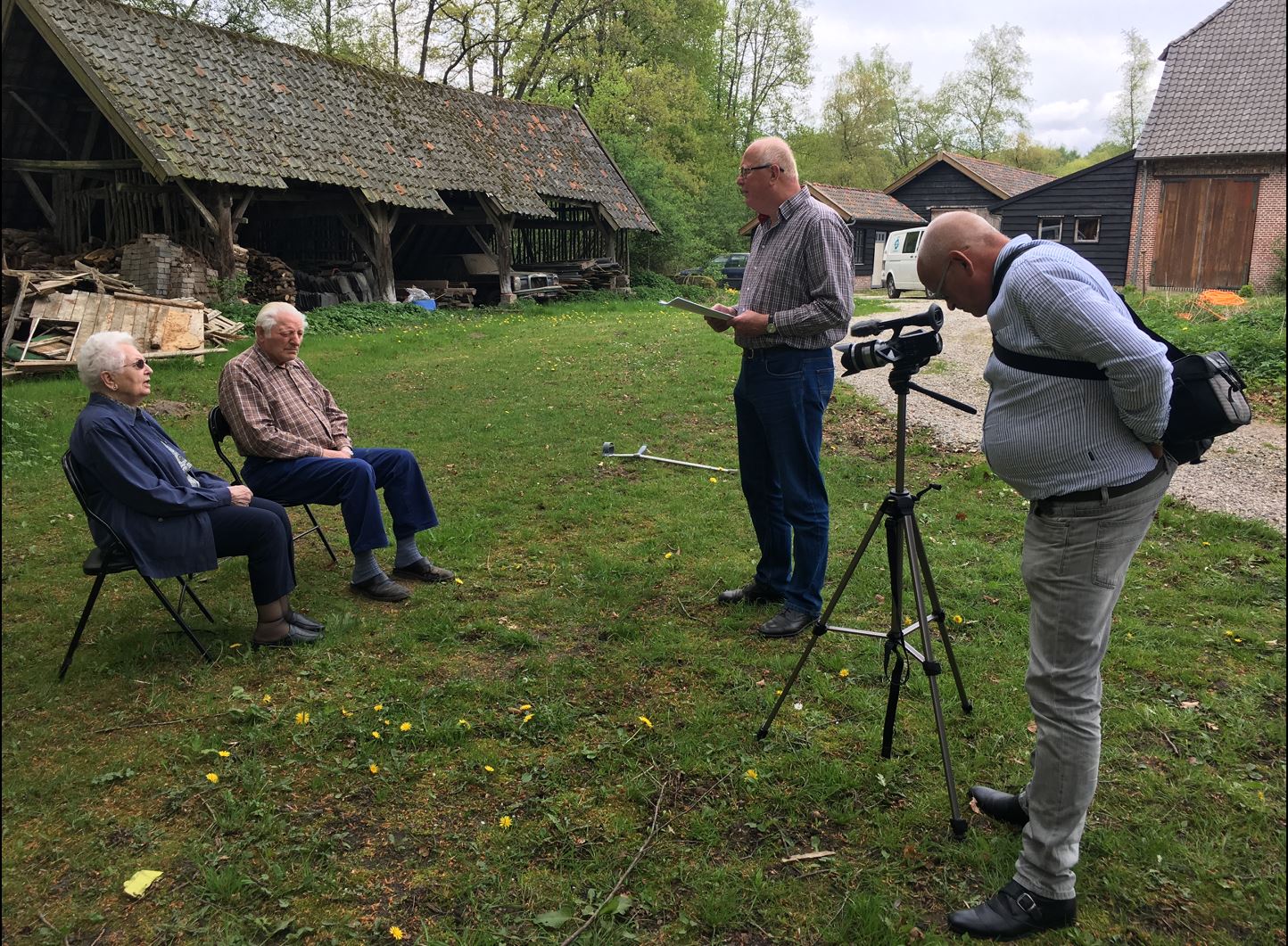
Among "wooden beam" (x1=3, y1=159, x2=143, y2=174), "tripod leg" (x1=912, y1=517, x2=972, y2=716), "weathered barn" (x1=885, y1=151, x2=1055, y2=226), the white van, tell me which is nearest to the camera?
"tripod leg" (x1=912, y1=517, x2=972, y2=716)

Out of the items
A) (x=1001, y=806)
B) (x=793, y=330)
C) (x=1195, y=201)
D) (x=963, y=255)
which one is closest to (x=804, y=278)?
(x=793, y=330)

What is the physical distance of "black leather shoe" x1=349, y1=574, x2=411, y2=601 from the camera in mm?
4762

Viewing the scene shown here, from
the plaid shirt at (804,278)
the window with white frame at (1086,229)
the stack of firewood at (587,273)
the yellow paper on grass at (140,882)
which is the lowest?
the yellow paper on grass at (140,882)

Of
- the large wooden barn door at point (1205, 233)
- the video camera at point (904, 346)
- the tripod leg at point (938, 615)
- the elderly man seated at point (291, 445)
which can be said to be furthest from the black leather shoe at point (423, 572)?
the large wooden barn door at point (1205, 233)

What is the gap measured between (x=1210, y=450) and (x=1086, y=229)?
20.4 metres

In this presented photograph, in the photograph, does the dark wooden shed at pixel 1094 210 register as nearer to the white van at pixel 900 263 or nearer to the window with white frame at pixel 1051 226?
the window with white frame at pixel 1051 226

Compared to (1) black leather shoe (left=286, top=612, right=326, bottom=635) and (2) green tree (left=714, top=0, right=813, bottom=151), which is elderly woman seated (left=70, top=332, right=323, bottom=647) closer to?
(1) black leather shoe (left=286, top=612, right=326, bottom=635)

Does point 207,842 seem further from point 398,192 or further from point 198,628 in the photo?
point 398,192

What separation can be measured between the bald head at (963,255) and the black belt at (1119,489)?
59 cm

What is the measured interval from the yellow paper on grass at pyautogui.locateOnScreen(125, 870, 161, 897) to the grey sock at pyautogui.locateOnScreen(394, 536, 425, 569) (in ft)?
8.07

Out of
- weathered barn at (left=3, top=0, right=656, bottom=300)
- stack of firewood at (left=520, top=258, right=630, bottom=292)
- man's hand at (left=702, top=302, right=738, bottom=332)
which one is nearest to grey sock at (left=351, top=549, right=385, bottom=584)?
man's hand at (left=702, top=302, right=738, bottom=332)

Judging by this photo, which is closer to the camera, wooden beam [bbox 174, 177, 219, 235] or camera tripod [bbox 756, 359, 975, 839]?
camera tripod [bbox 756, 359, 975, 839]

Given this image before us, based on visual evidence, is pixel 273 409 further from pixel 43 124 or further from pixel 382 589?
pixel 43 124

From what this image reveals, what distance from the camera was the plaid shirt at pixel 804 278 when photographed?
3.95 meters
